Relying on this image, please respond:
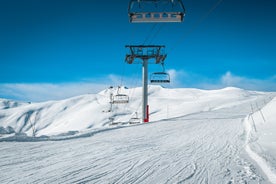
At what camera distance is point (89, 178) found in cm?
485

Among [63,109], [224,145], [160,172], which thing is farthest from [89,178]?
[63,109]

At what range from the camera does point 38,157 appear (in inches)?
262

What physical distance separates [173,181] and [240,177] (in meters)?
1.47

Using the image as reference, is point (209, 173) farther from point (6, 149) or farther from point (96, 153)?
point (6, 149)

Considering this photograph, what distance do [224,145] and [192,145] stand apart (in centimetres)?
112

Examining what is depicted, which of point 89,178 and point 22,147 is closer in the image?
point 89,178

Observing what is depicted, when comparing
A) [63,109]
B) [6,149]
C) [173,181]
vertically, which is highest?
[63,109]

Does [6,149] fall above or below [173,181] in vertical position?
above

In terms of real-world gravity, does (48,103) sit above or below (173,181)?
above

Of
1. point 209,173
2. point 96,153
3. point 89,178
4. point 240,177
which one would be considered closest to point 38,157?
point 96,153

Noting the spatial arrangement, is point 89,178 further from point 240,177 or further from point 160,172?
point 240,177

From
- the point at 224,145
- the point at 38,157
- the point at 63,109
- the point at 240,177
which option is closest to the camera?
the point at 240,177

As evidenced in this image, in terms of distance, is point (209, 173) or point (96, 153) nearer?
point (209, 173)

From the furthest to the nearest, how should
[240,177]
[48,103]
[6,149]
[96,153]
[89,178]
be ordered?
[48,103] → [6,149] → [96,153] → [240,177] → [89,178]
